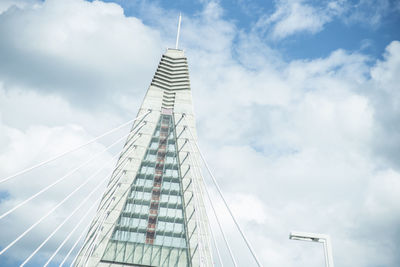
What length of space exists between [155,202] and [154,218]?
223 cm

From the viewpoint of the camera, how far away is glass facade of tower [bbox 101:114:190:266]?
123 feet

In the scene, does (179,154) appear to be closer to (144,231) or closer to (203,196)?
(203,196)

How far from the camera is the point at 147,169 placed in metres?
43.6

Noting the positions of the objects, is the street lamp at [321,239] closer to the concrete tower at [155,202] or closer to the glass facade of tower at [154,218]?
the concrete tower at [155,202]

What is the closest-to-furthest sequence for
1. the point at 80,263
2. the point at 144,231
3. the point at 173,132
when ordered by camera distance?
the point at 80,263, the point at 144,231, the point at 173,132

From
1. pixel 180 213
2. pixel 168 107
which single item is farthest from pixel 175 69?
pixel 180 213

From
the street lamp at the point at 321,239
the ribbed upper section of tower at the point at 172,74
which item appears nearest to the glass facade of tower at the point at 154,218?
the ribbed upper section of tower at the point at 172,74

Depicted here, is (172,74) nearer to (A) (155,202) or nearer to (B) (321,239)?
(A) (155,202)

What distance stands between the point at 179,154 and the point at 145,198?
8.14 metres

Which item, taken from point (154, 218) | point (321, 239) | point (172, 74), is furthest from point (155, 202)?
point (321, 239)

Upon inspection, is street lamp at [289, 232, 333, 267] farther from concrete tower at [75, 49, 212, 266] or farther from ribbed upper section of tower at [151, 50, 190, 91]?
ribbed upper section of tower at [151, 50, 190, 91]

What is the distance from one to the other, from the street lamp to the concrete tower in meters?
25.6

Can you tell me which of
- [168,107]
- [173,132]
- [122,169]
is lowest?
[122,169]

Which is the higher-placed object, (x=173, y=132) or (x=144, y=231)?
(x=173, y=132)
